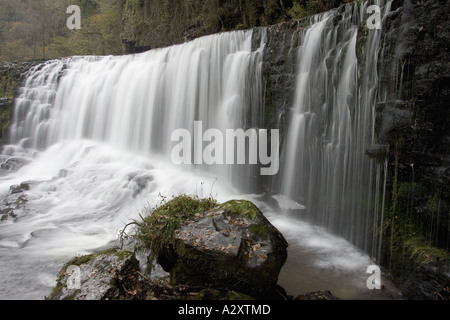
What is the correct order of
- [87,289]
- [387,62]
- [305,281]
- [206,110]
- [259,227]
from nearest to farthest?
[87,289] < [259,227] < [305,281] < [387,62] < [206,110]

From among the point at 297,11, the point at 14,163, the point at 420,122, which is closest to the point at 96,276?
the point at 420,122

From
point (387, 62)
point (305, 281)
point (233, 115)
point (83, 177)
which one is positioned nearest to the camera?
point (305, 281)

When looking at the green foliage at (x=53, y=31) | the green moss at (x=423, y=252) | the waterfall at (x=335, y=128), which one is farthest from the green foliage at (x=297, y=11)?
the green foliage at (x=53, y=31)

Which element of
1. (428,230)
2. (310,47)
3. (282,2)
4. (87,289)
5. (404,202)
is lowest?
(87,289)

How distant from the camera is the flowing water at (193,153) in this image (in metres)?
5.88

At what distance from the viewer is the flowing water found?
5.88 metres

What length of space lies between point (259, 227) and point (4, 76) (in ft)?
60.9

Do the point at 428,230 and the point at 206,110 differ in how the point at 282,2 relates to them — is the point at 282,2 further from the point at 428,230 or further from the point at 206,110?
the point at 428,230

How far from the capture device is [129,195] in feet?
30.4

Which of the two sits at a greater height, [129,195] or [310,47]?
[310,47]

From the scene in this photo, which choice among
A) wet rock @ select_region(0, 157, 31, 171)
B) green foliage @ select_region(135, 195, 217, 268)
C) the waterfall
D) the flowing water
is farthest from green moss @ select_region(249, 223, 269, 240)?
wet rock @ select_region(0, 157, 31, 171)

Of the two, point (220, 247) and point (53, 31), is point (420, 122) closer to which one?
point (220, 247)

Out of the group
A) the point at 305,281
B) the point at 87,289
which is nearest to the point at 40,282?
the point at 87,289

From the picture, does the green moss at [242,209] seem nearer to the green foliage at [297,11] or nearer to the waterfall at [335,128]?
the waterfall at [335,128]
